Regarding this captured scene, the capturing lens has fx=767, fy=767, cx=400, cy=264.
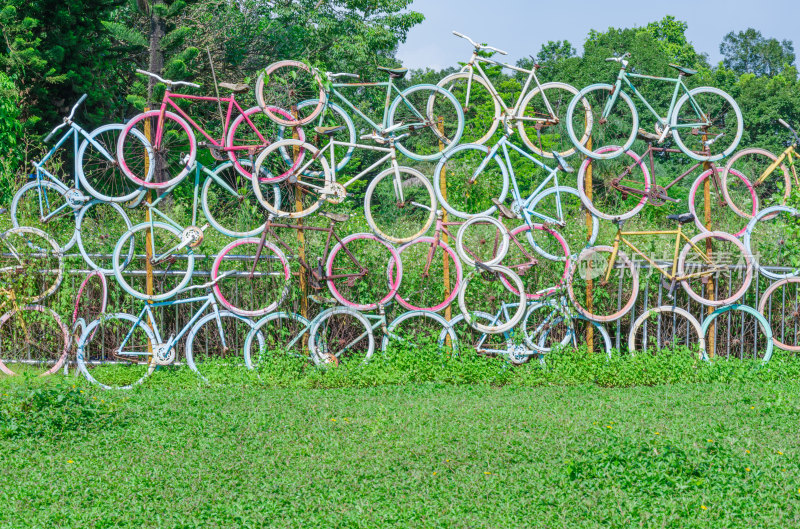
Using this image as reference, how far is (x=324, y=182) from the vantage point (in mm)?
7957

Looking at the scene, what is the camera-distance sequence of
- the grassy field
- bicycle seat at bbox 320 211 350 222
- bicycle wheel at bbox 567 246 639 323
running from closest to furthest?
the grassy field → bicycle seat at bbox 320 211 350 222 → bicycle wheel at bbox 567 246 639 323

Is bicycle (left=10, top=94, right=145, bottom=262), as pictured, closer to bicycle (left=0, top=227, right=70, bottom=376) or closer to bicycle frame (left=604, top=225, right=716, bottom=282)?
bicycle (left=0, top=227, right=70, bottom=376)

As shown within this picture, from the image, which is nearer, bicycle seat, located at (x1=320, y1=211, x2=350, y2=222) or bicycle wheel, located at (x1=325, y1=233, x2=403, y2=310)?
bicycle seat, located at (x1=320, y1=211, x2=350, y2=222)

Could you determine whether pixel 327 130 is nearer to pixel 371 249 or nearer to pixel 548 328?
pixel 371 249

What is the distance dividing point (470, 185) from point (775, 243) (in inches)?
132

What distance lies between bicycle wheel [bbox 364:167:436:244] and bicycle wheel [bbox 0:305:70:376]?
3.43 metres

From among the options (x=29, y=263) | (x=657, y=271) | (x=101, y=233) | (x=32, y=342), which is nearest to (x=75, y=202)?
(x=101, y=233)

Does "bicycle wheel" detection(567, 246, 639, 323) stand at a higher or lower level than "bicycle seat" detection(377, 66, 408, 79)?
lower

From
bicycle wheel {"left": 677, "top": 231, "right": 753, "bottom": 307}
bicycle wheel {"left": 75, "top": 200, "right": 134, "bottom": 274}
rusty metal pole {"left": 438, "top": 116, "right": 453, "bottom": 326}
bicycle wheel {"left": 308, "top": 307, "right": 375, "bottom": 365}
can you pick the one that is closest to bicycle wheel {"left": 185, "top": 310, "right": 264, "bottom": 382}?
bicycle wheel {"left": 308, "top": 307, "right": 375, "bottom": 365}

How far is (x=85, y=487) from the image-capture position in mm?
4633

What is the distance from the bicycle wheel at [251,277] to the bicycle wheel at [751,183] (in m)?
4.75

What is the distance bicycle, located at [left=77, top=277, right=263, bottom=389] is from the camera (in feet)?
25.5

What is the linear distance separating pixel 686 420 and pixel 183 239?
502 centimetres

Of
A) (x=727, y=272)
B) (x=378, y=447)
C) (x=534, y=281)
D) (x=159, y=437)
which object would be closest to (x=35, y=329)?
(x=159, y=437)
